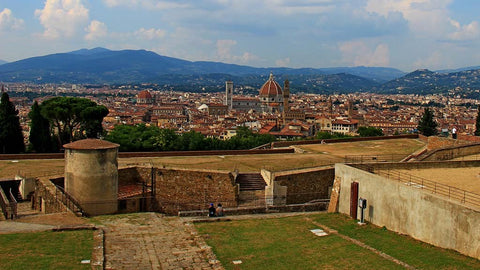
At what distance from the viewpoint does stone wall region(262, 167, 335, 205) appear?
656 inches

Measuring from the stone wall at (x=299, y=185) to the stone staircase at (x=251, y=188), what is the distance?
0.46 meters

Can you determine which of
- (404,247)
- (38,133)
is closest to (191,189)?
(404,247)

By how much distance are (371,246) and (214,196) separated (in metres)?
7.84

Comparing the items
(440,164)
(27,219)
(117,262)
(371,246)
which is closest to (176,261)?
(117,262)

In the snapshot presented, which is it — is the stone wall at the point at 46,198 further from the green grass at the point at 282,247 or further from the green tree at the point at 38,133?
the green tree at the point at 38,133

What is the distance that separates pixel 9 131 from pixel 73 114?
4006 millimetres

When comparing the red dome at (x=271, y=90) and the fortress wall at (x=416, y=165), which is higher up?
the red dome at (x=271, y=90)

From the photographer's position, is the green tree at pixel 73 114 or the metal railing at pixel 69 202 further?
the green tree at pixel 73 114

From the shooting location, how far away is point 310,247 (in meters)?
10.5

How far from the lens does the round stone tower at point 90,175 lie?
46.4 feet

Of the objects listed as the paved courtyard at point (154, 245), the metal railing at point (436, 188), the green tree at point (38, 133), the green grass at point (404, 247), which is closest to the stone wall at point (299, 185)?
the metal railing at point (436, 188)

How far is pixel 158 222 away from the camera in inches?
504

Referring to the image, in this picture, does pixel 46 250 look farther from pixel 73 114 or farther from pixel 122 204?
pixel 73 114

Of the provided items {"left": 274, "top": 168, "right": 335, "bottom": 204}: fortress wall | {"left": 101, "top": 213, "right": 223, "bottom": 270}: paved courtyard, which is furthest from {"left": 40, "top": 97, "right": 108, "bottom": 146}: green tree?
{"left": 101, "top": 213, "right": 223, "bottom": 270}: paved courtyard
